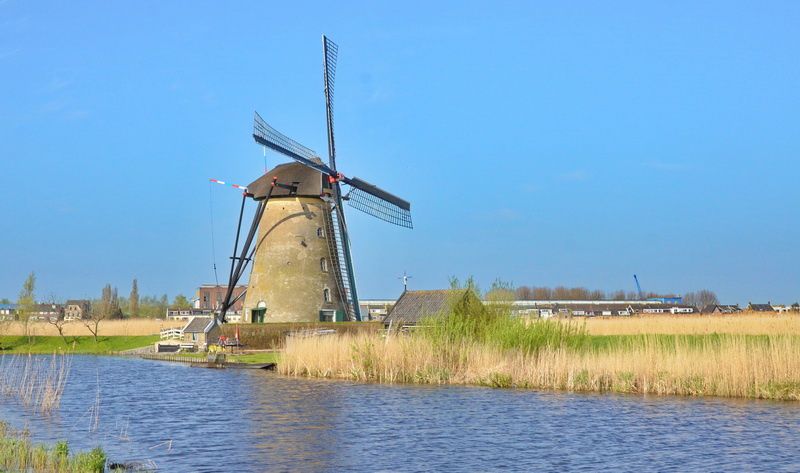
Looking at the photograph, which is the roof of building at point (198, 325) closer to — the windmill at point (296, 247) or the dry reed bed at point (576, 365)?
the windmill at point (296, 247)

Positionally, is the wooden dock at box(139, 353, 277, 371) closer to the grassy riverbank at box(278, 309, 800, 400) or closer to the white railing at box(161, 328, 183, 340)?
the grassy riverbank at box(278, 309, 800, 400)

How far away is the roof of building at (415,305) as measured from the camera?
33.1 metres

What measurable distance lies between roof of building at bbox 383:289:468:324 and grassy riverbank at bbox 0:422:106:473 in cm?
2144

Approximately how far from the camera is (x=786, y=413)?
→ 52.3ft

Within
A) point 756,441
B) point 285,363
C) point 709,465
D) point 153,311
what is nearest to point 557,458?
point 709,465

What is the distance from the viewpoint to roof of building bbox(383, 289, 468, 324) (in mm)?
33094

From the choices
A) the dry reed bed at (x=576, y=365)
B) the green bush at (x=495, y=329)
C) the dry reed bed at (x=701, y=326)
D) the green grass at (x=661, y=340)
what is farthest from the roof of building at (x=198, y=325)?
the green bush at (x=495, y=329)

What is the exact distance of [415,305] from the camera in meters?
34.0

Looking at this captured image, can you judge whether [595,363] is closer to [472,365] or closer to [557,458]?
[472,365]

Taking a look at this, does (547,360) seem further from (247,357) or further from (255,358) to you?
(247,357)

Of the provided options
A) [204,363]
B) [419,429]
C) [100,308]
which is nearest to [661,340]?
[419,429]

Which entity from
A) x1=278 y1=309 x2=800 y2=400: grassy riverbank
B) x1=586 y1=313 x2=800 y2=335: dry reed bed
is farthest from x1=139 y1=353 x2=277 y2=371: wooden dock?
x1=586 y1=313 x2=800 y2=335: dry reed bed

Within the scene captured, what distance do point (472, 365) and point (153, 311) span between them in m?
85.2

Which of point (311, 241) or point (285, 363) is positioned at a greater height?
point (311, 241)
